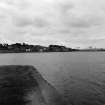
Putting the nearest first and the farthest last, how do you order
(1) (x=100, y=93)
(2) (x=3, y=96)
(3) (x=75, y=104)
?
(2) (x=3, y=96)
(3) (x=75, y=104)
(1) (x=100, y=93)

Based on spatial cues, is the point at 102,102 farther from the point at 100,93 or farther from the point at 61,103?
the point at 61,103

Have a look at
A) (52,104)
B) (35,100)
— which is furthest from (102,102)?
(35,100)

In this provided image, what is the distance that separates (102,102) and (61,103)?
498 centimetres

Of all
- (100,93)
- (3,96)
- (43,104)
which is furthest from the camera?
(100,93)

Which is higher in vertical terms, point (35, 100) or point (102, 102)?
point (35, 100)

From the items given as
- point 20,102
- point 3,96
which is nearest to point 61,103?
point 20,102

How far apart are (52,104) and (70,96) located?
571 centimetres

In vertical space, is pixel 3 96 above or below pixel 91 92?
above

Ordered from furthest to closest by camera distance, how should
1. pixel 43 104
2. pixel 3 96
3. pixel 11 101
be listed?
pixel 3 96
pixel 11 101
pixel 43 104

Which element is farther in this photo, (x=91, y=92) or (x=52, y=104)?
(x=91, y=92)

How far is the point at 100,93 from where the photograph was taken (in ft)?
55.2

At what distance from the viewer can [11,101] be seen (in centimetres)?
962

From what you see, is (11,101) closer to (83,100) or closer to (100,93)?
(83,100)

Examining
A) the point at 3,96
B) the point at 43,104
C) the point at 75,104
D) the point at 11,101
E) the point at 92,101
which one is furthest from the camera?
the point at 92,101
